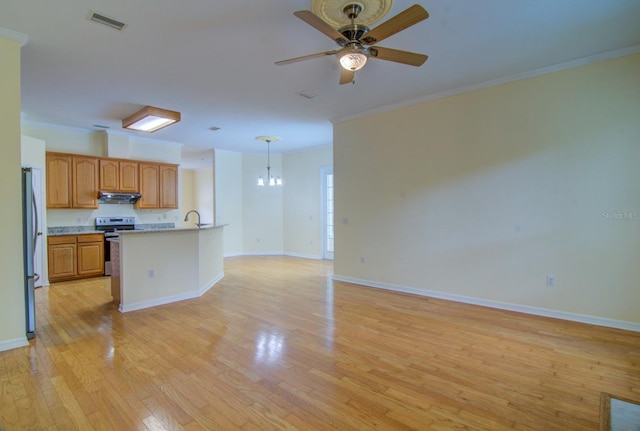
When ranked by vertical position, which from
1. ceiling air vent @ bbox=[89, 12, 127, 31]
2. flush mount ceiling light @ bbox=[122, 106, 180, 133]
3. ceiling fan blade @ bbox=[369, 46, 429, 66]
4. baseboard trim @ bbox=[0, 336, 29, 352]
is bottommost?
baseboard trim @ bbox=[0, 336, 29, 352]

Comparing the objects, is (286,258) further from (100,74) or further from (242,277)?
(100,74)

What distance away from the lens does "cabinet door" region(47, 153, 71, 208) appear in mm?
5594

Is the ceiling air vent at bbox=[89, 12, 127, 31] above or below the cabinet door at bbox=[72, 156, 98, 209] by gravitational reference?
above

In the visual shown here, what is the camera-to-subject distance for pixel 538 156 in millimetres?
3787

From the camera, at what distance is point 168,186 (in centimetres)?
710

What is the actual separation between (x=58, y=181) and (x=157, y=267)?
3.18 metres

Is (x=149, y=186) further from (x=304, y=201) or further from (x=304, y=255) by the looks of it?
(x=304, y=255)

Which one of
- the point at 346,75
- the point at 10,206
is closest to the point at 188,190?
the point at 10,206

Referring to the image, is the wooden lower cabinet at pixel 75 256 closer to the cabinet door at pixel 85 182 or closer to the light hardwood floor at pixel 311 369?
the cabinet door at pixel 85 182

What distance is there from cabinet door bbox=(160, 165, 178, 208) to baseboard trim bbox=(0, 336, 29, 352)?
4286mm

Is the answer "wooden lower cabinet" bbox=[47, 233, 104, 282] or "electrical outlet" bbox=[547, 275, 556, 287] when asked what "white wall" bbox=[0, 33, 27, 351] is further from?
"electrical outlet" bbox=[547, 275, 556, 287]

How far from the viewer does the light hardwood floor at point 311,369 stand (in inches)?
78.8

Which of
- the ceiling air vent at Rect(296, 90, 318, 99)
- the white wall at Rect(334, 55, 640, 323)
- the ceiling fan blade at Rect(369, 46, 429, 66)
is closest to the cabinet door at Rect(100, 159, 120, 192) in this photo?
the ceiling air vent at Rect(296, 90, 318, 99)

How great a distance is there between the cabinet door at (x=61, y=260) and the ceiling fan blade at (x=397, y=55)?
6151 millimetres
